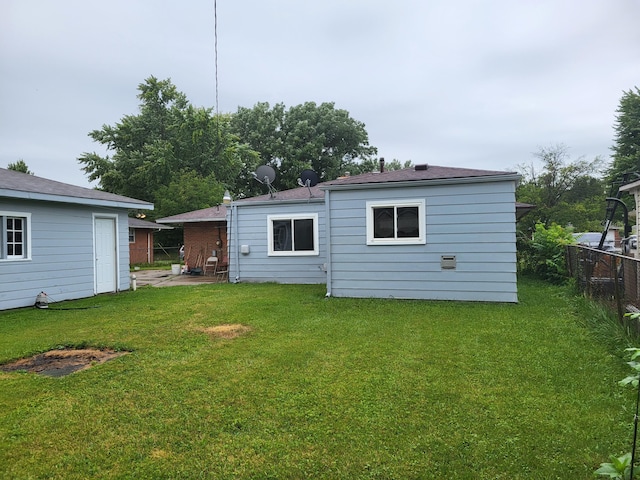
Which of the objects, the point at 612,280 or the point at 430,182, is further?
the point at 430,182

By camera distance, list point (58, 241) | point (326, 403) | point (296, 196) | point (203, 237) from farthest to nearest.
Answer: point (203, 237) → point (296, 196) → point (58, 241) → point (326, 403)

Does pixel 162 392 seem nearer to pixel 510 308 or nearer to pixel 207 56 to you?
pixel 510 308

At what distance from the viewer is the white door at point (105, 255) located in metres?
9.92

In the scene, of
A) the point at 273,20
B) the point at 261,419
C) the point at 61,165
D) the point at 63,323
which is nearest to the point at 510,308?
the point at 261,419

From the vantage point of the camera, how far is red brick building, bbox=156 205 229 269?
1512 centimetres

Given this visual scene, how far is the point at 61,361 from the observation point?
4.46 m

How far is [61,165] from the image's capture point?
28344 millimetres

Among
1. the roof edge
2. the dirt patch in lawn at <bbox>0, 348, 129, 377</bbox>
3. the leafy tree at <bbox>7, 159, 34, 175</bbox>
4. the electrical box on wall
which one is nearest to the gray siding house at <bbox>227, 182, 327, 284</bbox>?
the roof edge

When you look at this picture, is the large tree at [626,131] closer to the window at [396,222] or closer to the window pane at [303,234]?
the window pane at [303,234]

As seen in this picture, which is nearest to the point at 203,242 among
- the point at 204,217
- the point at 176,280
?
the point at 204,217

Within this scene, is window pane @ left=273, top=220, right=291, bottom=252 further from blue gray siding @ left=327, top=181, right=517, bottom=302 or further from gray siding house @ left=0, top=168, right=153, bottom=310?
gray siding house @ left=0, top=168, right=153, bottom=310

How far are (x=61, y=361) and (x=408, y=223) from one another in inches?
246

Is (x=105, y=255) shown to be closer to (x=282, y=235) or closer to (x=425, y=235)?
(x=282, y=235)

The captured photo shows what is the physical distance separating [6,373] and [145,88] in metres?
28.6
